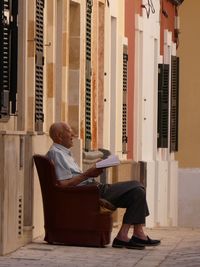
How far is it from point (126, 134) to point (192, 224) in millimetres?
7799

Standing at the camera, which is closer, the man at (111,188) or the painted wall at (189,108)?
the man at (111,188)

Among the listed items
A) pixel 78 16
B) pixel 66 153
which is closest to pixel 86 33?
A: pixel 78 16

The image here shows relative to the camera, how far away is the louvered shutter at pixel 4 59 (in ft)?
51.8

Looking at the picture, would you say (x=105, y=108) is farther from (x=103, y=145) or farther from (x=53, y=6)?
(x=53, y=6)

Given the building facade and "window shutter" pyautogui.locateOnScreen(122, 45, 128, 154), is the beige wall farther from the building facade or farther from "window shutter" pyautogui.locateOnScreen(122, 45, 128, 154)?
"window shutter" pyautogui.locateOnScreen(122, 45, 128, 154)

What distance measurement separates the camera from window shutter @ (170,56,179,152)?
33.4 m

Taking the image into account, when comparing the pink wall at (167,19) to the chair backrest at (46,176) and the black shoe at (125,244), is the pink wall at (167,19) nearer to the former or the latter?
the black shoe at (125,244)

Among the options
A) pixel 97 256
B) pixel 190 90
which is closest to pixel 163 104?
pixel 190 90

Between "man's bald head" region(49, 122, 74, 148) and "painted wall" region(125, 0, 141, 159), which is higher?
"painted wall" region(125, 0, 141, 159)

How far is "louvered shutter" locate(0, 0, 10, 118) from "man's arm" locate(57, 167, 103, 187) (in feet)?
3.96

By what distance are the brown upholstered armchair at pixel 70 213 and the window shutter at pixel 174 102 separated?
16.3m

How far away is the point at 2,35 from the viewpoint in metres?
15.8

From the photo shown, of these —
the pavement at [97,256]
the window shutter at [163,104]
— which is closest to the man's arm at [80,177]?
the pavement at [97,256]

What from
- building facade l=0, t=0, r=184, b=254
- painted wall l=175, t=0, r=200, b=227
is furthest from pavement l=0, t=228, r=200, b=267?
painted wall l=175, t=0, r=200, b=227
